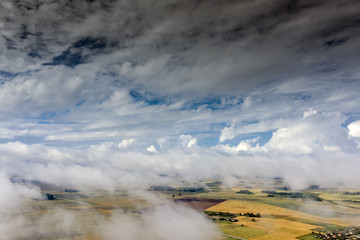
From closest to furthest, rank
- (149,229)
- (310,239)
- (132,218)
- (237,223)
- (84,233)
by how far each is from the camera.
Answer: (310,239) < (84,233) < (149,229) < (237,223) < (132,218)

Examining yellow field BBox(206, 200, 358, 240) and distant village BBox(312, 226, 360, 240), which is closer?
distant village BBox(312, 226, 360, 240)

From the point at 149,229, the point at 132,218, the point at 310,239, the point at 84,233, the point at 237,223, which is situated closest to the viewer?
the point at 310,239

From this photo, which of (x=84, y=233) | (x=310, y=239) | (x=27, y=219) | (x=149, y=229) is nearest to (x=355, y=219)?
(x=310, y=239)

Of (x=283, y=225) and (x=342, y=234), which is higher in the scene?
(x=342, y=234)

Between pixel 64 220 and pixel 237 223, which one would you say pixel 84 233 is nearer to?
pixel 64 220

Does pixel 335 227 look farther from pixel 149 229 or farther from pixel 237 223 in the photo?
pixel 149 229

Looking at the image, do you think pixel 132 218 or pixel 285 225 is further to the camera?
pixel 132 218

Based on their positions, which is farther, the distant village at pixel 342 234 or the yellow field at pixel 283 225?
the yellow field at pixel 283 225

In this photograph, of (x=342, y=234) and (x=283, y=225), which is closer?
(x=342, y=234)

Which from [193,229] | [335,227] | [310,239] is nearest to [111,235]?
[193,229]
